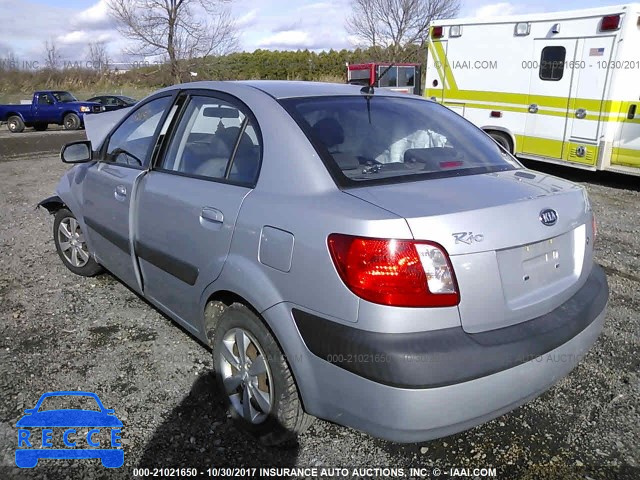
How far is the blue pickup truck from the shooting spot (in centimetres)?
2028

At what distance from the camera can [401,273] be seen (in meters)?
1.92

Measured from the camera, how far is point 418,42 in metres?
27.9

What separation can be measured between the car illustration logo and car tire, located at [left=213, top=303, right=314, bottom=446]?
0.58 meters

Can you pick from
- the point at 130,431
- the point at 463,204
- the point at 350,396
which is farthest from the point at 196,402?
the point at 463,204

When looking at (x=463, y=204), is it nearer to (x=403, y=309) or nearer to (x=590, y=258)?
(x=403, y=309)

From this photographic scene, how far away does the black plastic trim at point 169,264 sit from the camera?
9.01 feet

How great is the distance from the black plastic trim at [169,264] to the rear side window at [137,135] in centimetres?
58

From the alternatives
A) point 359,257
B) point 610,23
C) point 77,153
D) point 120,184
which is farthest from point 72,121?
point 359,257

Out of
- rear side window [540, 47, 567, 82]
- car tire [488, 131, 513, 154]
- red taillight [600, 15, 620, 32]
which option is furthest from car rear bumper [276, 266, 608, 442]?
car tire [488, 131, 513, 154]

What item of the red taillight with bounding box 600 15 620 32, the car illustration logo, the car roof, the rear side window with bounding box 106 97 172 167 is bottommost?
the car illustration logo

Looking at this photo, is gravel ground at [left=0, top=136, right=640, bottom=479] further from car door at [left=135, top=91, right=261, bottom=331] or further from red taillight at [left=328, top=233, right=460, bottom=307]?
red taillight at [left=328, top=233, right=460, bottom=307]

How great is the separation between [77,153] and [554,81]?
7.58 meters

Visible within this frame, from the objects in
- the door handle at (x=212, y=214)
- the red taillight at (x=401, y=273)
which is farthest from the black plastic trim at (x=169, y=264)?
the red taillight at (x=401, y=273)

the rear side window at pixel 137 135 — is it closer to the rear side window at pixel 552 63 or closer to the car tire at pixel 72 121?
the rear side window at pixel 552 63
